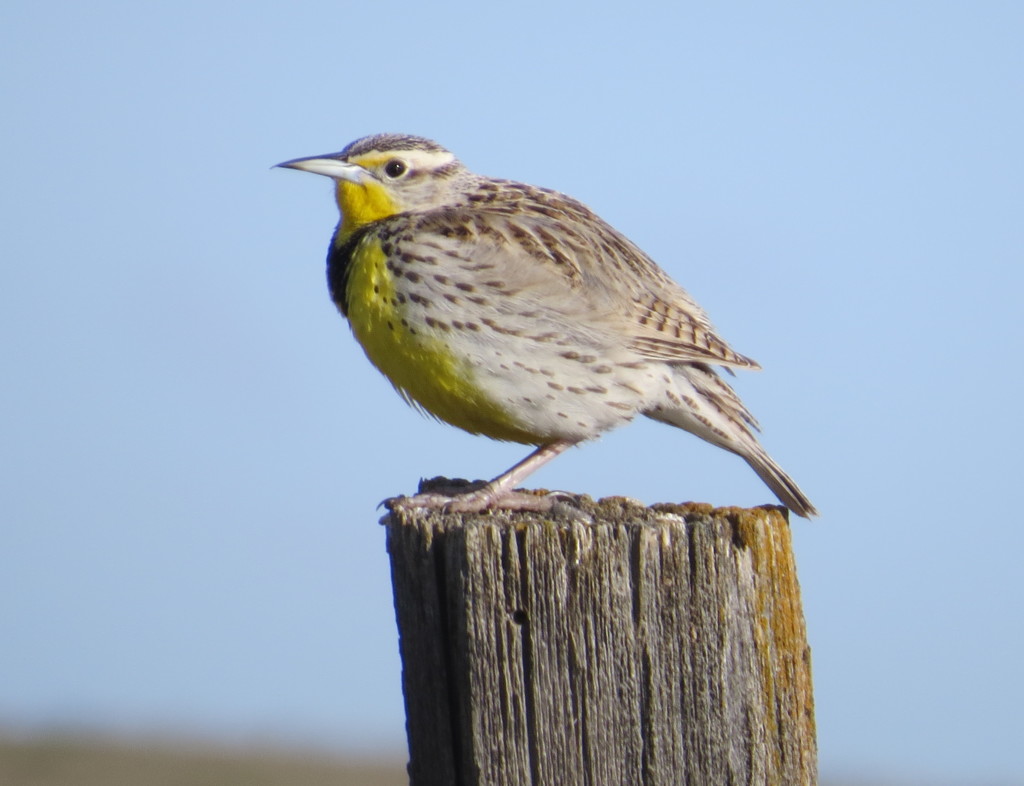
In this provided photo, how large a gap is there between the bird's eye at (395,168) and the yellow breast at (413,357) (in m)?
0.54

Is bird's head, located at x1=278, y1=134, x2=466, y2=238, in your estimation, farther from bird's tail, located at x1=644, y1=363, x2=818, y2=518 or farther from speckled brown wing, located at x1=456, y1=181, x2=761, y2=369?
bird's tail, located at x1=644, y1=363, x2=818, y2=518

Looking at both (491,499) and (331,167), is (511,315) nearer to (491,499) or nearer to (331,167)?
(491,499)

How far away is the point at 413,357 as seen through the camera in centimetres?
479

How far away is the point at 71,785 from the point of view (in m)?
11.7

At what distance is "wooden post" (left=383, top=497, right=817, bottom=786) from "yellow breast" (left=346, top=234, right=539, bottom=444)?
5.15 feet

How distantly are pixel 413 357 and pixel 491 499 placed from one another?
0.66m

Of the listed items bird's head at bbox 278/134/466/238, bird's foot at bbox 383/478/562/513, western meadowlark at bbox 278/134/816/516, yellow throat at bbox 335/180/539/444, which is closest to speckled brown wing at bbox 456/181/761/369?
western meadowlark at bbox 278/134/816/516

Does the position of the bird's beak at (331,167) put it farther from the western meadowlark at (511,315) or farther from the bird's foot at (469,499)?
the bird's foot at (469,499)

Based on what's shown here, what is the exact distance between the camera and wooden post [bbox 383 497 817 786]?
307cm

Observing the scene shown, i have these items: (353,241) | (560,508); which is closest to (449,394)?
(353,241)

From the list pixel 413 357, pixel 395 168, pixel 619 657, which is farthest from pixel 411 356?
pixel 619 657

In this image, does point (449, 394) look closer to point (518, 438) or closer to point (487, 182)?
point (518, 438)

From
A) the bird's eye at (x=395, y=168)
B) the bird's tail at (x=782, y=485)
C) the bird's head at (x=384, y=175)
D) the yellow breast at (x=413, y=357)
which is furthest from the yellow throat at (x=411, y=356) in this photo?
the bird's tail at (x=782, y=485)

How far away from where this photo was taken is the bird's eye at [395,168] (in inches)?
218
